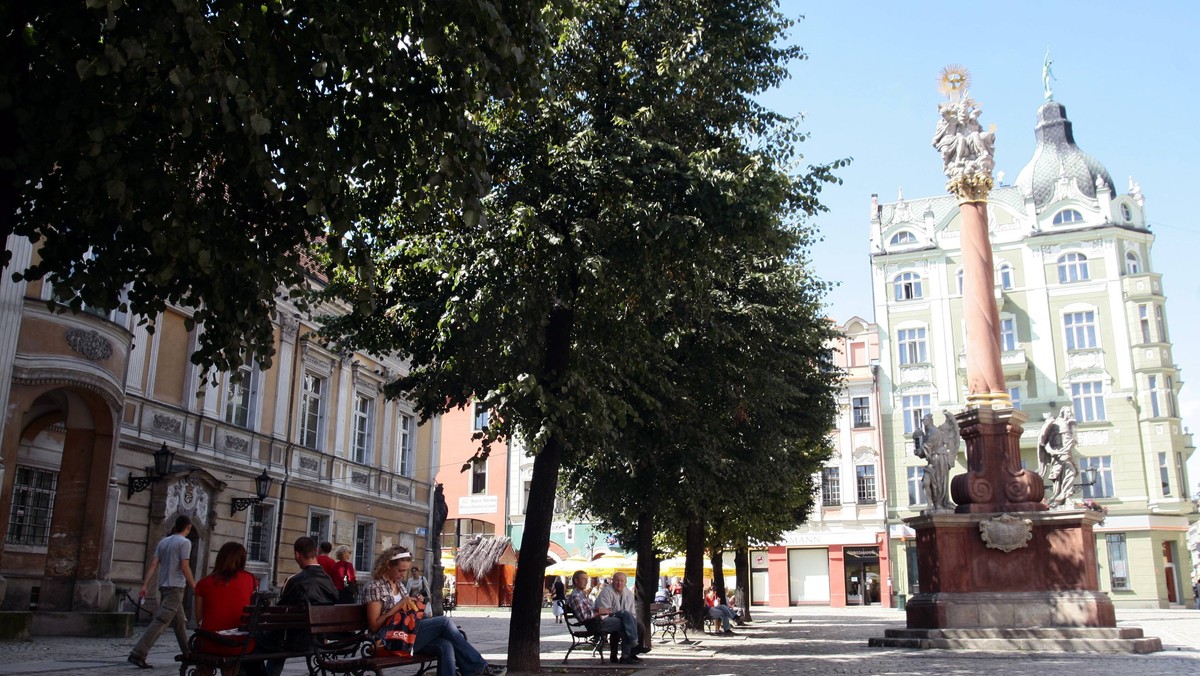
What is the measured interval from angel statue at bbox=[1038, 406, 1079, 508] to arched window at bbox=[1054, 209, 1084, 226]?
1419 inches

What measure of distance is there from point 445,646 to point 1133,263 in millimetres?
48744

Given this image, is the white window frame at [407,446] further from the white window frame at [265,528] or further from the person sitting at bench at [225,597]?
the person sitting at bench at [225,597]

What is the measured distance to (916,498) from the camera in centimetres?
4847

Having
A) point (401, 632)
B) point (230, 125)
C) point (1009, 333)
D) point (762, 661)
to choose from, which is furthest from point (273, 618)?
point (1009, 333)

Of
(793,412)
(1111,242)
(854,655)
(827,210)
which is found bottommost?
(854,655)

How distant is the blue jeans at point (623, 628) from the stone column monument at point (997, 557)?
5224mm

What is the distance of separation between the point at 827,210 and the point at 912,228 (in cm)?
4170

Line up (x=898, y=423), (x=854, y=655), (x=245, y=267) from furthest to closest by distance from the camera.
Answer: (x=898, y=423) < (x=854, y=655) < (x=245, y=267)

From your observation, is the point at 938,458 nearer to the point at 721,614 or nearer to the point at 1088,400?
the point at 721,614

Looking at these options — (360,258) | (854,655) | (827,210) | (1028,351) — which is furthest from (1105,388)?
(360,258)

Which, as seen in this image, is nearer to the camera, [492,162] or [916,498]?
[492,162]

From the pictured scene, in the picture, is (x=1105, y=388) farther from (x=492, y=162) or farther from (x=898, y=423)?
(x=492, y=162)

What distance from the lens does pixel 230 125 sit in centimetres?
640

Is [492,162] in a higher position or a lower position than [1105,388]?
lower
